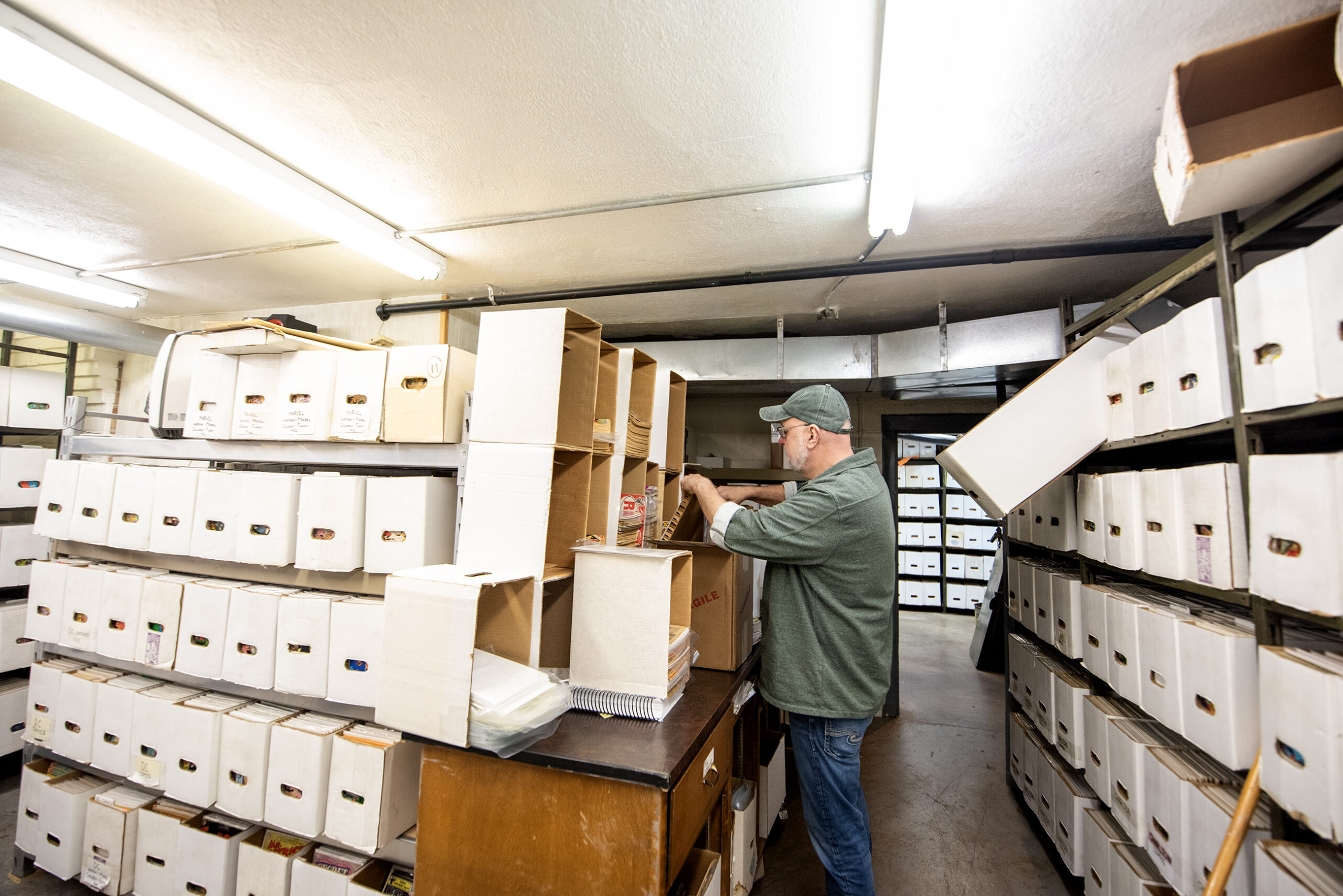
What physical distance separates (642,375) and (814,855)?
232 centimetres

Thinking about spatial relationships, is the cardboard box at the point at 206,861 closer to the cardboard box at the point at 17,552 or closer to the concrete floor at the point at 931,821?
the concrete floor at the point at 931,821

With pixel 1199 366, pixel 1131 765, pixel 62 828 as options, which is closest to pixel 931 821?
pixel 1131 765

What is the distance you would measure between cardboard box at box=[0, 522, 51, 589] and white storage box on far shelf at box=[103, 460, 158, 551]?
1.51 meters

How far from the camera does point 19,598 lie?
3.25 meters

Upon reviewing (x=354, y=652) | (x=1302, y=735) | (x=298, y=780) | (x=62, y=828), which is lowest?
(x=62, y=828)

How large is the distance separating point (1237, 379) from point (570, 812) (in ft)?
6.32

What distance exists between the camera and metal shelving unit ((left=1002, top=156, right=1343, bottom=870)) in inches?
45.9

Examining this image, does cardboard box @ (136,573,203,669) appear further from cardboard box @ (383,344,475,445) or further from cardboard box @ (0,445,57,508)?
cardboard box @ (0,445,57,508)

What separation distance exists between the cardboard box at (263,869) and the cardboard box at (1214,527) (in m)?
2.56

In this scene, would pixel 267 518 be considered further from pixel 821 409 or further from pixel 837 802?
pixel 837 802

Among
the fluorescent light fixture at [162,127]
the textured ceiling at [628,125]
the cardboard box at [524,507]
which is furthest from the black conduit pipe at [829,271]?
the cardboard box at [524,507]

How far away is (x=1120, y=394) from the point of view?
1915mm

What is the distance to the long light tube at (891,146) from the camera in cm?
123

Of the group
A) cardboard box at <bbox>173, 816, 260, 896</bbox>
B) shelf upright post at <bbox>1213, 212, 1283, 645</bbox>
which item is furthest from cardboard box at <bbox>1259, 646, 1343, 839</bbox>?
cardboard box at <bbox>173, 816, 260, 896</bbox>
